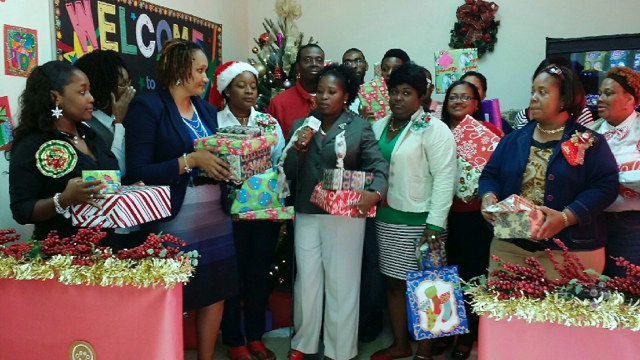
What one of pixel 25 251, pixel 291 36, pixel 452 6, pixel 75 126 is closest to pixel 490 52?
pixel 452 6

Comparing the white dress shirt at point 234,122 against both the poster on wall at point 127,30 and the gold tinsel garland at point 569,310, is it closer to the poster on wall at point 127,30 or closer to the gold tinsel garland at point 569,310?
the poster on wall at point 127,30

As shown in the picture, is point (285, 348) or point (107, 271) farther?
point (285, 348)

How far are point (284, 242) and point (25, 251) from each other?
1.96m

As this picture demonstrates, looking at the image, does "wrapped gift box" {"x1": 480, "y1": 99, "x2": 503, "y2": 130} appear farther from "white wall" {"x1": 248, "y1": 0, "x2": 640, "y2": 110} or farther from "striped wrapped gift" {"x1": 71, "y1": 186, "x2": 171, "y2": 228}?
"striped wrapped gift" {"x1": 71, "y1": 186, "x2": 171, "y2": 228}

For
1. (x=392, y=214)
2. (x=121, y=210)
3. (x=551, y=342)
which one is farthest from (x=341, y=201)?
(x=551, y=342)

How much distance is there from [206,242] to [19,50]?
1.67 meters

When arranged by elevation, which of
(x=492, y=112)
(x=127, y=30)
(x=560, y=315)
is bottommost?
(x=560, y=315)

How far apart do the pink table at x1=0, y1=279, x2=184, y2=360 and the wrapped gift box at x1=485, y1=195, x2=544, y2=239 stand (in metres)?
1.33

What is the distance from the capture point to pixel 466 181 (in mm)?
2922

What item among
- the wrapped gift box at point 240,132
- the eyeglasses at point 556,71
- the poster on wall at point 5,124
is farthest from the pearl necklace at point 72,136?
the eyeglasses at point 556,71

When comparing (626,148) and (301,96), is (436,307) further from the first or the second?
(301,96)

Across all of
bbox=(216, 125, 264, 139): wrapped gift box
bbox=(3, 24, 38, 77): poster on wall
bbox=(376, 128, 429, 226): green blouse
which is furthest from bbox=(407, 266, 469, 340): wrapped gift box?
bbox=(3, 24, 38, 77): poster on wall

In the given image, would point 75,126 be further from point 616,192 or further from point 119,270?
point 616,192

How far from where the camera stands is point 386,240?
2.94m
